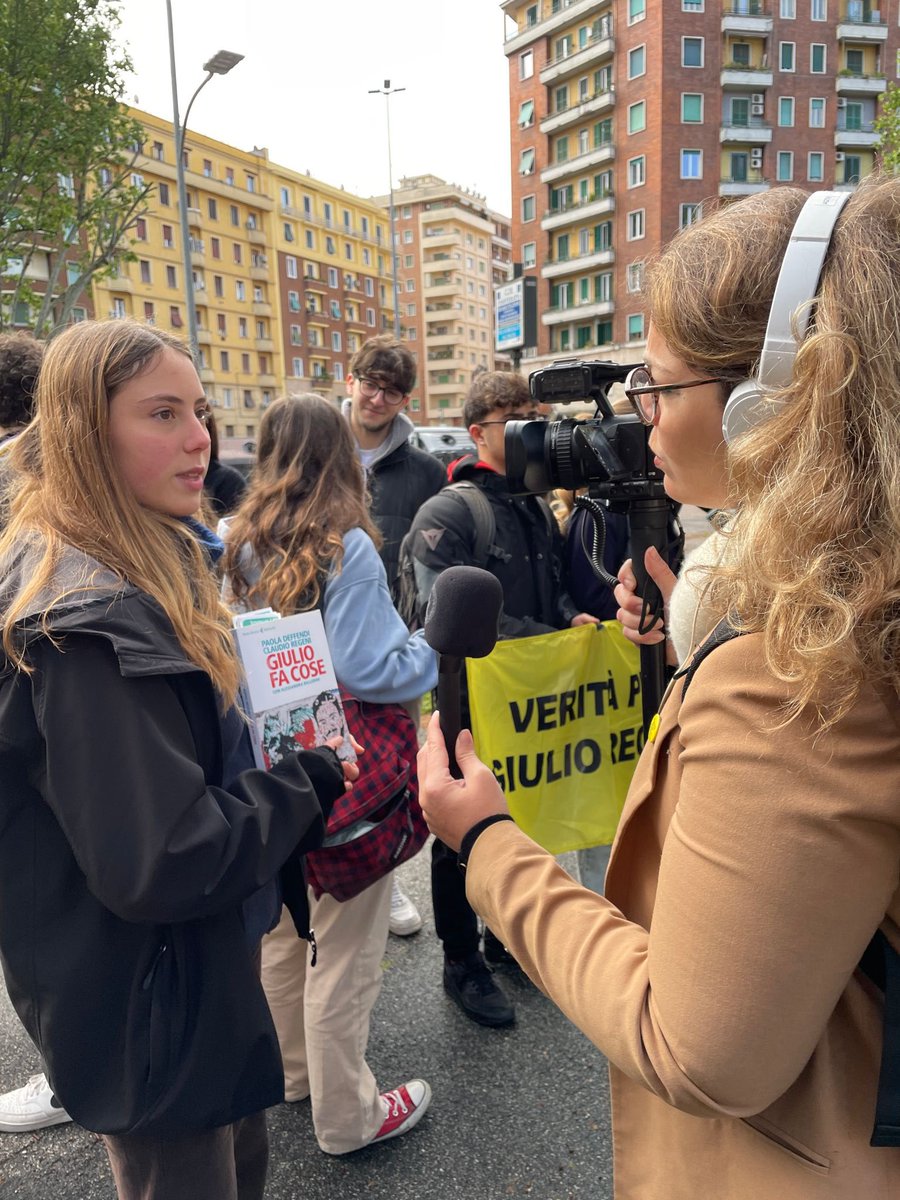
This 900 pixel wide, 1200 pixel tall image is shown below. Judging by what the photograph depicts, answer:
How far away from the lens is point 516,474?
7.19 ft

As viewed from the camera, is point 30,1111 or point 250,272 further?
point 250,272

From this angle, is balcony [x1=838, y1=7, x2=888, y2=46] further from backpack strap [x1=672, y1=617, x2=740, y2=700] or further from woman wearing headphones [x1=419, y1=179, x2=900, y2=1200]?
backpack strap [x1=672, y1=617, x2=740, y2=700]

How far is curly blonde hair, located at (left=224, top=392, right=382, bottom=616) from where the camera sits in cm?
209

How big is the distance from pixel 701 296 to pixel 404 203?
84428 mm

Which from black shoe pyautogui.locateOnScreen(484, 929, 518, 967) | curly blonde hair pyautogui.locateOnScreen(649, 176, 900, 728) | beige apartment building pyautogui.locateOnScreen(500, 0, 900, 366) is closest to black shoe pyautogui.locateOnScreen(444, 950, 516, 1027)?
black shoe pyautogui.locateOnScreen(484, 929, 518, 967)

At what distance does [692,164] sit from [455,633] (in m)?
44.5

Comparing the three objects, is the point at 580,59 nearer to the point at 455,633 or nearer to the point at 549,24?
the point at 549,24

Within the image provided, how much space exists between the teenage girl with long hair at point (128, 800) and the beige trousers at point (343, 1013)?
0.70 meters

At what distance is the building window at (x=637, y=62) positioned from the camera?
37.7 m

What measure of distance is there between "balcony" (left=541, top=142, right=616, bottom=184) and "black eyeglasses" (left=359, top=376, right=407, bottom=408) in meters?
42.7

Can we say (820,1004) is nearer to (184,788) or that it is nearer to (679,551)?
(184,788)

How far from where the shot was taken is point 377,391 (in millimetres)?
3908

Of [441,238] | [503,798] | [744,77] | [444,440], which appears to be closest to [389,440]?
[503,798]

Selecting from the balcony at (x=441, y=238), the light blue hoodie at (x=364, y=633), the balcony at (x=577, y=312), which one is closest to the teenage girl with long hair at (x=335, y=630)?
the light blue hoodie at (x=364, y=633)
